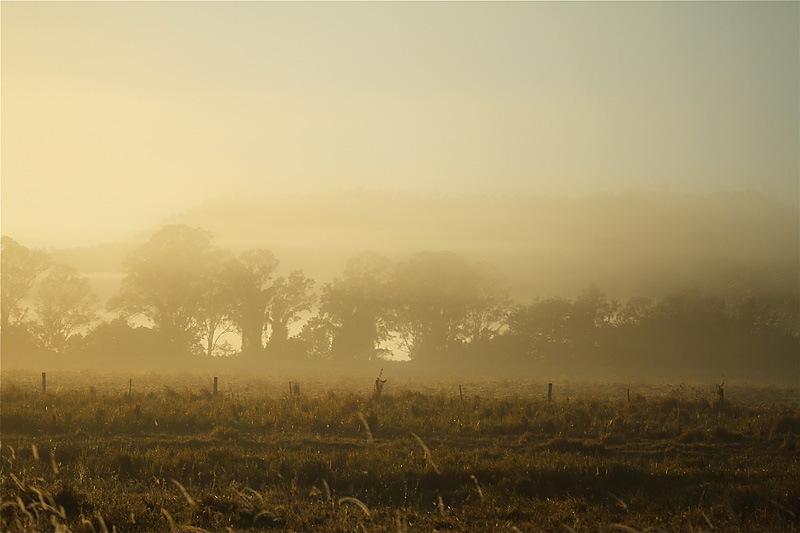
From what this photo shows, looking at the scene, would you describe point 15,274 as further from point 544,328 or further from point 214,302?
point 544,328

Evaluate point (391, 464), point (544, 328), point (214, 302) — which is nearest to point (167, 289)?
point (214, 302)

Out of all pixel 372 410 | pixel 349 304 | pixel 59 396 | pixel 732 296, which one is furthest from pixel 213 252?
pixel 732 296

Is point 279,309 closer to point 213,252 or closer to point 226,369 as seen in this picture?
point 213,252

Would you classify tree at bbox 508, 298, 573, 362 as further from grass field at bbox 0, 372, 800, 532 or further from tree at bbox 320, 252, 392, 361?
grass field at bbox 0, 372, 800, 532

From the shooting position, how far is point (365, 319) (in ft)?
240

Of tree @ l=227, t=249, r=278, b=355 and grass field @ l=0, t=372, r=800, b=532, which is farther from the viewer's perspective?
tree @ l=227, t=249, r=278, b=355

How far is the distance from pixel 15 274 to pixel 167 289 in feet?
47.7

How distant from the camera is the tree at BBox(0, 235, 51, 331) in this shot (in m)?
64.1

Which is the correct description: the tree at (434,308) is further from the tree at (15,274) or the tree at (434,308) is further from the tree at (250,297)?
the tree at (15,274)

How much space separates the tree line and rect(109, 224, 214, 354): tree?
0.38 ft

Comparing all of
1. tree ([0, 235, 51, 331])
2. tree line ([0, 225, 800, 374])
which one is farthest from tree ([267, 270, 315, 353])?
tree ([0, 235, 51, 331])

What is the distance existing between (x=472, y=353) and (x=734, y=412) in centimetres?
4770

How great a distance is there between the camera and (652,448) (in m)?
18.2

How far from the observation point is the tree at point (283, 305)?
6969 centimetres
